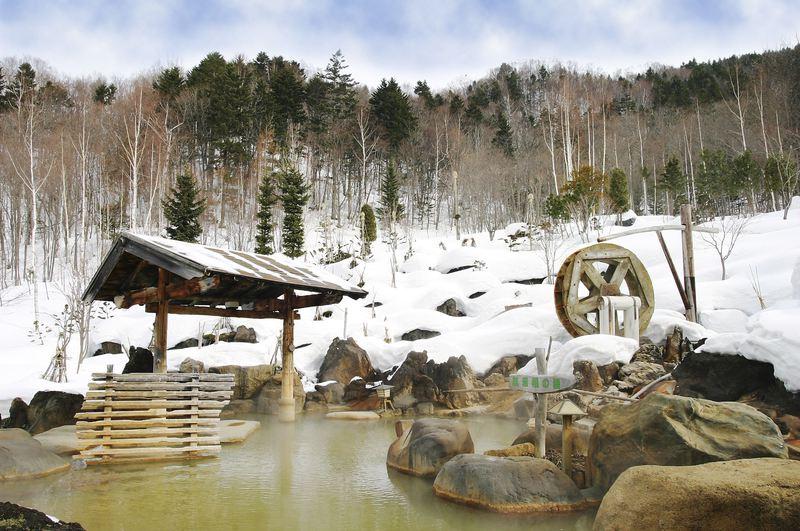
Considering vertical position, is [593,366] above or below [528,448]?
above

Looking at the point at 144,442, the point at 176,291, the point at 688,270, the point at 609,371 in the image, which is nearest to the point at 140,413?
the point at 144,442

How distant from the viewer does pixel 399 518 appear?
5738 millimetres

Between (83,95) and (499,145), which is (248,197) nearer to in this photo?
(83,95)

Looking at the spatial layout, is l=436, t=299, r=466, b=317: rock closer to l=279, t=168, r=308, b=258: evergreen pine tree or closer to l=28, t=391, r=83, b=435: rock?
l=279, t=168, r=308, b=258: evergreen pine tree

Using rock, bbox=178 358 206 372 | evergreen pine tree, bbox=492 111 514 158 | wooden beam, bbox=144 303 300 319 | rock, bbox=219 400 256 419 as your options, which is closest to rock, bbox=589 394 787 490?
wooden beam, bbox=144 303 300 319

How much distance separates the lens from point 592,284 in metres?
16.8

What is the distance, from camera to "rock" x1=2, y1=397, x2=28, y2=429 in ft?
37.1

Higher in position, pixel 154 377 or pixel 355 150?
pixel 355 150

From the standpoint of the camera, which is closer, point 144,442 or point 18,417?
point 144,442

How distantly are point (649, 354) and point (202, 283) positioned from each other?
33.3 ft

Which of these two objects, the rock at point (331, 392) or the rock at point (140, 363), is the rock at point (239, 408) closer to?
the rock at point (331, 392)

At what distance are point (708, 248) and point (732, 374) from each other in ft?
61.4

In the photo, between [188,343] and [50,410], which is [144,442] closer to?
[50,410]

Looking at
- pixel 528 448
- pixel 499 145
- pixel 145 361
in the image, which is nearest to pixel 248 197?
pixel 499 145
